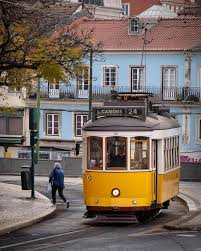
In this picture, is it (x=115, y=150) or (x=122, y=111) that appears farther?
(x=122, y=111)

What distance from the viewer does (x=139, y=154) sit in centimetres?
2739

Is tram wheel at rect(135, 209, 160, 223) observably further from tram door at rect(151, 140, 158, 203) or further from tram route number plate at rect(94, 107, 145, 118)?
tram route number plate at rect(94, 107, 145, 118)

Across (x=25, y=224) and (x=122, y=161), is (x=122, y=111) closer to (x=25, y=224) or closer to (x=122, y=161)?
(x=122, y=161)

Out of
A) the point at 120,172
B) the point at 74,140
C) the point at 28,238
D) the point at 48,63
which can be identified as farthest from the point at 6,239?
the point at 74,140

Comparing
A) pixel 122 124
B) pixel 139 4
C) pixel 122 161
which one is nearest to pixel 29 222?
pixel 122 161

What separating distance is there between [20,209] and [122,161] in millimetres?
6537

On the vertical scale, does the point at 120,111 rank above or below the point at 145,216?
above

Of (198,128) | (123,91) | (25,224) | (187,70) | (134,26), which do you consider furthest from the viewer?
(134,26)

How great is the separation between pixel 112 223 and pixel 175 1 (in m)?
85.5

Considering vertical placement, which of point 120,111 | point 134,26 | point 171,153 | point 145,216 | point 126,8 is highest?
point 126,8

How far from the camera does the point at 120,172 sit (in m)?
27.2

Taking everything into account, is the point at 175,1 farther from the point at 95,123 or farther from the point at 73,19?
the point at 95,123

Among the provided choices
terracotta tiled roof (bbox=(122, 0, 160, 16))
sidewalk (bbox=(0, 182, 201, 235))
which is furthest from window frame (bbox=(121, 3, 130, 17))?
sidewalk (bbox=(0, 182, 201, 235))

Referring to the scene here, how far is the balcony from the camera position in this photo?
62688mm
